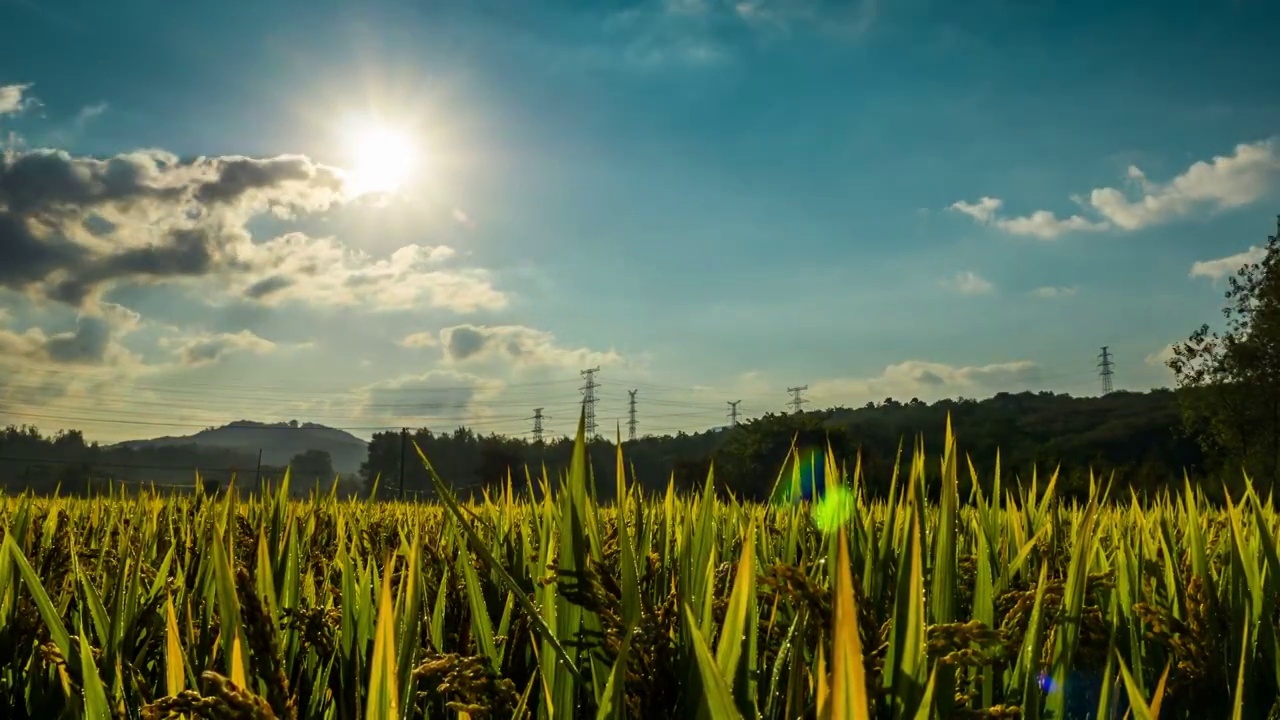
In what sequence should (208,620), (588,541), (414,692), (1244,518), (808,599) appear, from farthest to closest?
(1244,518) → (208,620) → (588,541) → (414,692) → (808,599)

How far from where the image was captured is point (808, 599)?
3.35ft

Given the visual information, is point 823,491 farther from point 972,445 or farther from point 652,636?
point 972,445

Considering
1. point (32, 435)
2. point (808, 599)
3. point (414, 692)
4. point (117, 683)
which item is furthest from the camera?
point (32, 435)

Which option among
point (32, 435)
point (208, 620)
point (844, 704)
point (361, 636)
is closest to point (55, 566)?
point (208, 620)

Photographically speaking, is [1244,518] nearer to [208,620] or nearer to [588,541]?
[588,541]

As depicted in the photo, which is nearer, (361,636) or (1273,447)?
(361,636)

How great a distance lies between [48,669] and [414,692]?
87cm

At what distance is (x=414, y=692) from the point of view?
1.14 meters

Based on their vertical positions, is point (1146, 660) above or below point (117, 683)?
below

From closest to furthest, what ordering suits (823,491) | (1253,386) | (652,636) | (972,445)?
(652,636), (823,491), (1253,386), (972,445)

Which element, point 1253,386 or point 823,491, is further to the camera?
point 1253,386

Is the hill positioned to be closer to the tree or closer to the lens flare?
the tree

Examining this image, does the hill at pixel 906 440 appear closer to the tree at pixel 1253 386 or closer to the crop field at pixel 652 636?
the tree at pixel 1253 386

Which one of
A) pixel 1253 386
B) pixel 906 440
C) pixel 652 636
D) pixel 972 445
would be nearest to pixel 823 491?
pixel 652 636
